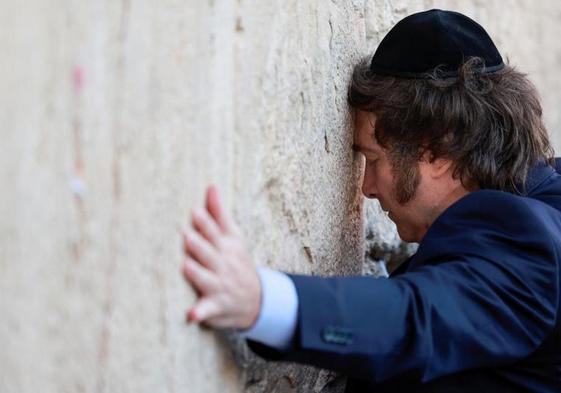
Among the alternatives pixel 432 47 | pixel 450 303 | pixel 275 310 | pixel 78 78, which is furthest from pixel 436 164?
pixel 78 78

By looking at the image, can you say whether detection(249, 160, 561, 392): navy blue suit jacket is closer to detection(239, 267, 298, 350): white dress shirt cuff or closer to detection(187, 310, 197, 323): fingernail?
detection(239, 267, 298, 350): white dress shirt cuff

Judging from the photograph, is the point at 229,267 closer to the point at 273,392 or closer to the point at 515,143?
the point at 273,392

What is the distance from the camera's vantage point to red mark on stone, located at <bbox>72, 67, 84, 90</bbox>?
0.80 meters

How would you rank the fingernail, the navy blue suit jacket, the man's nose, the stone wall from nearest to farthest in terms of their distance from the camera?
the stone wall, the fingernail, the navy blue suit jacket, the man's nose

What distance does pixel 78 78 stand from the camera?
2.62ft

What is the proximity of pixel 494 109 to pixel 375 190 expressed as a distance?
0.81 feet

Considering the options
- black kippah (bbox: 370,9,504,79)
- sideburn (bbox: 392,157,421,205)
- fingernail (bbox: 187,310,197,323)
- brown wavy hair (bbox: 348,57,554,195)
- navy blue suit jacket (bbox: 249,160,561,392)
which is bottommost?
navy blue suit jacket (bbox: 249,160,561,392)

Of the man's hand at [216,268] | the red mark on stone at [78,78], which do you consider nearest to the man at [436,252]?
the man's hand at [216,268]

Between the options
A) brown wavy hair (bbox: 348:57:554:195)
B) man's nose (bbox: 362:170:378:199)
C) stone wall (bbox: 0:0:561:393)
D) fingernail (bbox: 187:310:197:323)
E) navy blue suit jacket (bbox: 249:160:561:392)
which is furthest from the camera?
man's nose (bbox: 362:170:378:199)

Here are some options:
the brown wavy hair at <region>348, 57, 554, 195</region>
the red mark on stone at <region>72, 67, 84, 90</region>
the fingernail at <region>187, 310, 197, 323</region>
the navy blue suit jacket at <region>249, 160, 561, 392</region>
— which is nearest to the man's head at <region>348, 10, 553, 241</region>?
the brown wavy hair at <region>348, 57, 554, 195</region>

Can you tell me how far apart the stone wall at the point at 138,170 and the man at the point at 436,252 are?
65 mm

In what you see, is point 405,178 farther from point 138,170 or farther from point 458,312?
point 138,170

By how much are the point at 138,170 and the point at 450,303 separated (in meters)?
0.48

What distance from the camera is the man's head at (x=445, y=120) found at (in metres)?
1.47
